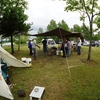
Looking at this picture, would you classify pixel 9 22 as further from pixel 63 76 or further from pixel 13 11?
pixel 63 76

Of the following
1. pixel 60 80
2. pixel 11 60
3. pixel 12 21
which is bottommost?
pixel 60 80

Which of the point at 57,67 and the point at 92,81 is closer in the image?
the point at 92,81

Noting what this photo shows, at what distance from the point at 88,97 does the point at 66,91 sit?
38.1 inches

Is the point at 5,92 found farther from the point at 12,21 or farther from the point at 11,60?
the point at 12,21

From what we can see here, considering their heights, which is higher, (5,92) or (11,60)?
(11,60)

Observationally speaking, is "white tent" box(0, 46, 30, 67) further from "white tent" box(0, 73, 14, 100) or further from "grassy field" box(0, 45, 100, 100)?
"white tent" box(0, 73, 14, 100)

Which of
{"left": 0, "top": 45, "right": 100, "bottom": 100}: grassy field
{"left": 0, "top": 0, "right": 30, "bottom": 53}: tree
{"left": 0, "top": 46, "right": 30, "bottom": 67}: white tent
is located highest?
{"left": 0, "top": 0, "right": 30, "bottom": 53}: tree

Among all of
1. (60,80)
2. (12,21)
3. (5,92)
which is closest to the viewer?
(5,92)

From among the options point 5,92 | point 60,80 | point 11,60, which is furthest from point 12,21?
point 5,92

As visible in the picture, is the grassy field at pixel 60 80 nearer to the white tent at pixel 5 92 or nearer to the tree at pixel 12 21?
the white tent at pixel 5 92

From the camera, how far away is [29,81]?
654cm

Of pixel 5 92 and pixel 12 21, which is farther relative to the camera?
pixel 12 21

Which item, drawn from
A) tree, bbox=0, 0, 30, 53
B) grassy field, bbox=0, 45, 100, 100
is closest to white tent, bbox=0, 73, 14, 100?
grassy field, bbox=0, 45, 100, 100

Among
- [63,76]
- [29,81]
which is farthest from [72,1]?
[29,81]
